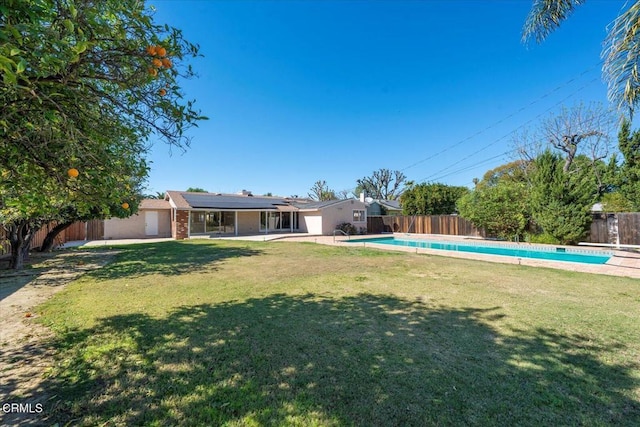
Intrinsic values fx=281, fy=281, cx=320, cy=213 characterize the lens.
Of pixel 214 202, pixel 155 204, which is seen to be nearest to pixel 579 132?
pixel 214 202

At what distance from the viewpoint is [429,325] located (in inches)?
176

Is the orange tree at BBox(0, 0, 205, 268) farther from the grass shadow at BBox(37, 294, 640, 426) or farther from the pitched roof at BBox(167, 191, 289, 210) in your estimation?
the pitched roof at BBox(167, 191, 289, 210)

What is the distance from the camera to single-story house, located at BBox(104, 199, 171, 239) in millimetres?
22406

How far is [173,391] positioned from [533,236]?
65.6 ft

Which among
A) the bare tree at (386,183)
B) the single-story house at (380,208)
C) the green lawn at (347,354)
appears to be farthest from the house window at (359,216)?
the bare tree at (386,183)

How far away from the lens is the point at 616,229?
14.9 meters

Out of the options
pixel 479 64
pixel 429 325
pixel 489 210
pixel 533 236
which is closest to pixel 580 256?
pixel 533 236

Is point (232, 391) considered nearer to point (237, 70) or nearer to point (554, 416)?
point (554, 416)

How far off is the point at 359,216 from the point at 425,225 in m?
6.26

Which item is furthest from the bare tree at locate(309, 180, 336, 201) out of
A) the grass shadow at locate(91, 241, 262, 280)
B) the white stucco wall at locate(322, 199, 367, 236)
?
the grass shadow at locate(91, 241, 262, 280)

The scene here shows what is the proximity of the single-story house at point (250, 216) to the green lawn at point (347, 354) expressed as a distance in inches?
660

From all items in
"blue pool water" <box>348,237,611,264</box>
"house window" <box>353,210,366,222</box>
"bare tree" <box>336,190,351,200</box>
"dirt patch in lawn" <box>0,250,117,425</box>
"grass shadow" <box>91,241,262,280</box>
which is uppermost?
"bare tree" <box>336,190,351,200</box>

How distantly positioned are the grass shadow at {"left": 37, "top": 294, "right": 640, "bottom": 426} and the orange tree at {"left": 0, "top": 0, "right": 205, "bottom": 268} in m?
1.98

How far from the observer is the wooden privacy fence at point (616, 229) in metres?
14.4
